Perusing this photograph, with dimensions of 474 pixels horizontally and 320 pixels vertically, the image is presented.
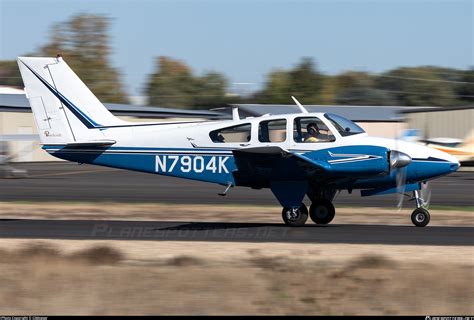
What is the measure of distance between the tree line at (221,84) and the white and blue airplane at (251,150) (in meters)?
66.0

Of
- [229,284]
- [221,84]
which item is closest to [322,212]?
[229,284]

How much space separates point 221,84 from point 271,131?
78.1 metres

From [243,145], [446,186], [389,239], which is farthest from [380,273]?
[446,186]

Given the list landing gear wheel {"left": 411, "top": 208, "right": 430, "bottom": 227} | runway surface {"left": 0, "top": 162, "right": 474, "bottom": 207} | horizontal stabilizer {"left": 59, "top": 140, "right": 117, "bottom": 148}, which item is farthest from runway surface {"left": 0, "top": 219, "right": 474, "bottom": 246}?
runway surface {"left": 0, "top": 162, "right": 474, "bottom": 207}

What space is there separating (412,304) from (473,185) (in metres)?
22.6

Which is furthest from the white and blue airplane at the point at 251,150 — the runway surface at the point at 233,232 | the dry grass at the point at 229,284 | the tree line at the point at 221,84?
the tree line at the point at 221,84

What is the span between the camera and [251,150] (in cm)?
1450

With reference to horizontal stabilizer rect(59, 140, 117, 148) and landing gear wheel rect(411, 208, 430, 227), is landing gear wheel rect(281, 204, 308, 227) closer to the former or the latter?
landing gear wheel rect(411, 208, 430, 227)

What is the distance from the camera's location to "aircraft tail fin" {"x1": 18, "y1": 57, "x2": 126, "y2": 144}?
16297 millimetres

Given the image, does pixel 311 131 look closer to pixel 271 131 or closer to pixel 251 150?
pixel 271 131

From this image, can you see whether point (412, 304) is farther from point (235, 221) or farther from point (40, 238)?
point (235, 221)

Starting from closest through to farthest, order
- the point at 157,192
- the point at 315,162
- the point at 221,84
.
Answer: the point at 315,162, the point at 157,192, the point at 221,84

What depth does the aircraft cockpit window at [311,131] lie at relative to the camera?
14930 millimetres

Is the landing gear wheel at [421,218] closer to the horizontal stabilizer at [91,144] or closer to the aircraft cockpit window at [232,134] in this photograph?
the aircraft cockpit window at [232,134]
